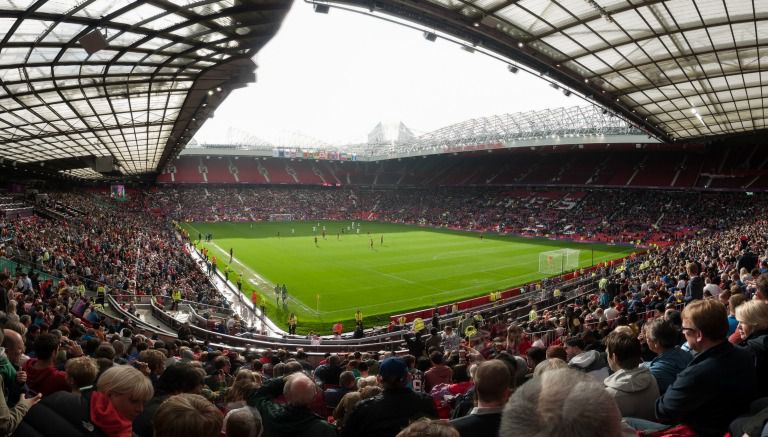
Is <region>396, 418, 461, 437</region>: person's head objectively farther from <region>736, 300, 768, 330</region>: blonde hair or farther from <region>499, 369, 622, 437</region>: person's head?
<region>736, 300, 768, 330</region>: blonde hair

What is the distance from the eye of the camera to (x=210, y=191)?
7631 cm

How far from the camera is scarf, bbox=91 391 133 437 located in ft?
10.0

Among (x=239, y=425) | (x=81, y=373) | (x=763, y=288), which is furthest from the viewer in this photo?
(x=763, y=288)

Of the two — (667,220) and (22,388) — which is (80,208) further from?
(667,220)

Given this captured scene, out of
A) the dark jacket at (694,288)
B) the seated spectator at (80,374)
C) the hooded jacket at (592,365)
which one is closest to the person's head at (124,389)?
the seated spectator at (80,374)

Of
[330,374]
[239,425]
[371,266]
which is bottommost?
[371,266]

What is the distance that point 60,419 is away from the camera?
3.12 meters

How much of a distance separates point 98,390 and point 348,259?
117ft

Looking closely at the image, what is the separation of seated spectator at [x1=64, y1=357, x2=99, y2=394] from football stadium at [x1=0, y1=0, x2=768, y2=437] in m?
0.02

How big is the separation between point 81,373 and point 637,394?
177 inches

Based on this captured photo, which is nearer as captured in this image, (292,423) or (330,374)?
(292,423)

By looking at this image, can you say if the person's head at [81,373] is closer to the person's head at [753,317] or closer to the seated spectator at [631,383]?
the seated spectator at [631,383]

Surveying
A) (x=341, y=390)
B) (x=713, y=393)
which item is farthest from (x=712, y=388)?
(x=341, y=390)

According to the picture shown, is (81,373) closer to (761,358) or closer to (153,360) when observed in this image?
(153,360)
